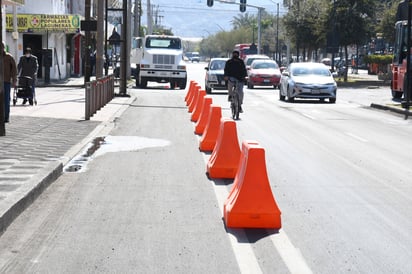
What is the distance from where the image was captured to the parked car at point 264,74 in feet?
150

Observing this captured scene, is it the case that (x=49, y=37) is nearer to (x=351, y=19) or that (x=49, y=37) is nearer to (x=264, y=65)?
(x=264, y=65)

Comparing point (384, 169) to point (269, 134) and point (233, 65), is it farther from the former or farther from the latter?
point (233, 65)

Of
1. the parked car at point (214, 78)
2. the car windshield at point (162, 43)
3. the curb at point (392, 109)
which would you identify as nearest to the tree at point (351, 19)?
the car windshield at point (162, 43)

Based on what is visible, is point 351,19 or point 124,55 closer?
point 124,55

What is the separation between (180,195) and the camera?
10.2 meters

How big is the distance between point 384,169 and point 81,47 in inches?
1987

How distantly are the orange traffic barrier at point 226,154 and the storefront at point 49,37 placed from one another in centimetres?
2789

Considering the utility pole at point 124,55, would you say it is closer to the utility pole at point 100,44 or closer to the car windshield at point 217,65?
the utility pole at point 100,44

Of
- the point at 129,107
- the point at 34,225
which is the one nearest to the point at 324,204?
the point at 34,225

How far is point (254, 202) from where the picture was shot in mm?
8039

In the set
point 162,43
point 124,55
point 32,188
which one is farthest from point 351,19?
point 32,188

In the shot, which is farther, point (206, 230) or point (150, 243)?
point (206, 230)

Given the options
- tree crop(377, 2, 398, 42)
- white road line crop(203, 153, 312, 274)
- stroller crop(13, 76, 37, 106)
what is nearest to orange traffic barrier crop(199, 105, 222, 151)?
white road line crop(203, 153, 312, 274)

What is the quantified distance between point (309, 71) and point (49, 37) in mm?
20154
